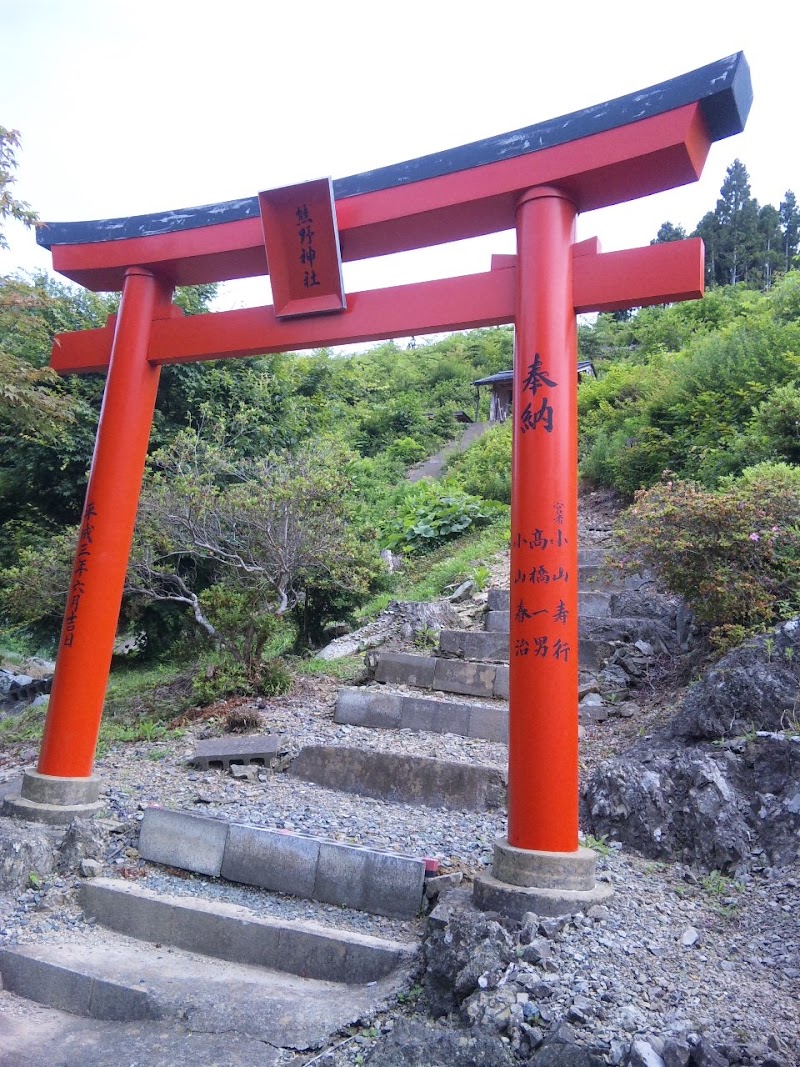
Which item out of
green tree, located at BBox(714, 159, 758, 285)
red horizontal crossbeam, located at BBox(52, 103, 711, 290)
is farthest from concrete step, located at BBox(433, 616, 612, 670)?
green tree, located at BBox(714, 159, 758, 285)

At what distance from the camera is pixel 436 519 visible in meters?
14.3

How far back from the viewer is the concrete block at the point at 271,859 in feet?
14.8

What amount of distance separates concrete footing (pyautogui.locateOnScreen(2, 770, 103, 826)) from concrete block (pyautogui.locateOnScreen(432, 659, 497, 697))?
326 centimetres

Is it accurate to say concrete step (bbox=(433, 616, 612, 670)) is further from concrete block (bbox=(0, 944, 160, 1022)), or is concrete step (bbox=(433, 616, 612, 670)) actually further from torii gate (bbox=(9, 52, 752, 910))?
concrete block (bbox=(0, 944, 160, 1022))

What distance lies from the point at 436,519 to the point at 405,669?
266 inches

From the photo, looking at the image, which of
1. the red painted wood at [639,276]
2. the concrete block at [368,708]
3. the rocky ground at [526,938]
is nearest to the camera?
the rocky ground at [526,938]

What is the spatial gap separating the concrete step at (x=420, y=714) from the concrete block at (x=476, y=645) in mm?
839

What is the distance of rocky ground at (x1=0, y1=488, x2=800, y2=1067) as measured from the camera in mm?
2738

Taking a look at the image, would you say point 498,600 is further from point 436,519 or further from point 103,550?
point 436,519

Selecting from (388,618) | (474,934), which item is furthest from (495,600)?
(474,934)

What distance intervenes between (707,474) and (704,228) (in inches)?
1233

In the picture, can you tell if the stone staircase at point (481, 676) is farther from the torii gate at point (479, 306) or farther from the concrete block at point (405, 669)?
the torii gate at point (479, 306)

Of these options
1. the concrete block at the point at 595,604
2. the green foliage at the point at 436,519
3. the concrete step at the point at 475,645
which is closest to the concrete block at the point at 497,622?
the concrete step at the point at 475,645

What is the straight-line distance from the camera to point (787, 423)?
891cm
